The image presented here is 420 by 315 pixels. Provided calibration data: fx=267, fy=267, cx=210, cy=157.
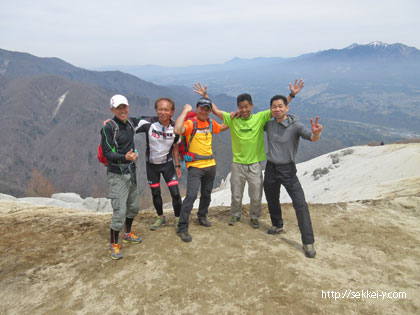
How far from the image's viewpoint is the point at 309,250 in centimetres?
505

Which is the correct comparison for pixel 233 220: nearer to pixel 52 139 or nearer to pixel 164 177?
pixel 164 177

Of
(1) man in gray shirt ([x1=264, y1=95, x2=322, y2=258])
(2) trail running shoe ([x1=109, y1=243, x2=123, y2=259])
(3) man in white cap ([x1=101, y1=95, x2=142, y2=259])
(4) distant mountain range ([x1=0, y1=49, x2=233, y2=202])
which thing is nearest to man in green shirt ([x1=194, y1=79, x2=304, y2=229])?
(1) man in gray shirt ([x1=264, y1=95, x2=322, y2=258])

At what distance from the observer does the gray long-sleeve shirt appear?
17.2 ft

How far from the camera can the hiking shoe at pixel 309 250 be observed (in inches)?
197

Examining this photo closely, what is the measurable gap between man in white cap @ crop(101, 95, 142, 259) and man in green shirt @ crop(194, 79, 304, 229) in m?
1.90

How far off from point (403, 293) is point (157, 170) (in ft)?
15.2

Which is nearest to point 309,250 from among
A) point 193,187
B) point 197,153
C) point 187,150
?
point 193,187

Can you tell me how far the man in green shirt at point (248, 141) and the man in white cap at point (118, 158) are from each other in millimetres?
1900

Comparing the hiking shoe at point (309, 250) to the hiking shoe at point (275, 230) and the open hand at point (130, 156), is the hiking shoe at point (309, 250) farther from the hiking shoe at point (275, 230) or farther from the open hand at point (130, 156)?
the open hand at point (130, 156)

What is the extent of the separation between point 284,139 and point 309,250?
2169mm

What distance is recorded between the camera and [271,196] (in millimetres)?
5785

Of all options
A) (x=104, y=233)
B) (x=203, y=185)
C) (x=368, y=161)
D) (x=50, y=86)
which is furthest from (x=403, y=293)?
(x=50, y=86)

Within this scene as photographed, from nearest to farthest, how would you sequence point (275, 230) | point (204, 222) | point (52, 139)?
point (275, 230) < point (204, 222) < point (52, 139)

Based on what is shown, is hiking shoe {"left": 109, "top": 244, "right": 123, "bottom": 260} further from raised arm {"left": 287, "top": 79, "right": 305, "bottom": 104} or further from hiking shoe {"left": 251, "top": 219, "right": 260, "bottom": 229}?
raised arm {"left": 287, "top": 79, "right": 305, "bottom": 104}
